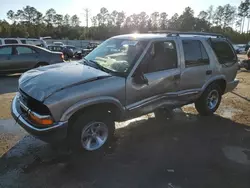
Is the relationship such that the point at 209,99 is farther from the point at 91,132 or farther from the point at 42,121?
the point at 42,121

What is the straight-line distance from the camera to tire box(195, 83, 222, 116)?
6.41 metres

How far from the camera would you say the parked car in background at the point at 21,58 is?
11875 millimetres

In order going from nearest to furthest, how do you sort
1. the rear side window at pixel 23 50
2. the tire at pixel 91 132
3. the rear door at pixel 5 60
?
the tire at pixel 91 132, the rear door at pixel 5 60, the rear side window at pixel 23 50

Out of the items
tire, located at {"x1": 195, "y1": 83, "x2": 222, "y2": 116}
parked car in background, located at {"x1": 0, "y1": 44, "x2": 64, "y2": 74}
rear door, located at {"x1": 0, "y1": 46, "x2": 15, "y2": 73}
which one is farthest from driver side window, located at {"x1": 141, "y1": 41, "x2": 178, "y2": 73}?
rear door, located at {"x1": 0, "y1": 46, "x2": 15, "y2": 73}

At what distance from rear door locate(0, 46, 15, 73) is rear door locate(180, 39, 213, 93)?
29.6 ft

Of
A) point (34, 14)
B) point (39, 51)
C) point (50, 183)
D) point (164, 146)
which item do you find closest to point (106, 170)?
point (50, 183)

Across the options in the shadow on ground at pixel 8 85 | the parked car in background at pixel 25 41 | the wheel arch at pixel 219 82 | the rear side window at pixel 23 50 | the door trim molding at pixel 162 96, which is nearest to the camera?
the door trim molding at pixel 162 96

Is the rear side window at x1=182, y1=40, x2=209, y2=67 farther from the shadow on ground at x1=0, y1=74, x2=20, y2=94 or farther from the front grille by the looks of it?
the shadow on ground at x1=0, y1=74, x2=20, y2=94

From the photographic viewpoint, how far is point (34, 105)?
13.2ft

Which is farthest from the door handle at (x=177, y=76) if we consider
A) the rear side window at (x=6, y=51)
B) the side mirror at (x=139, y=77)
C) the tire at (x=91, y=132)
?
the rear side window at (x=6, y=51)

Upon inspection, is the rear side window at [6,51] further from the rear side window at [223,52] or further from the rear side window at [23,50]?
the rear side window at [223,52]

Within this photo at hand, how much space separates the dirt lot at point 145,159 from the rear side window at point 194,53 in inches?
57.4

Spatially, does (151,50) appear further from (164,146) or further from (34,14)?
(34,14)

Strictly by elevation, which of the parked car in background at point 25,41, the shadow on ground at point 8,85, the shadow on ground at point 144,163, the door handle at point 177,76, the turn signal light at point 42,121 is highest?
the parked car in background at point 25,41
